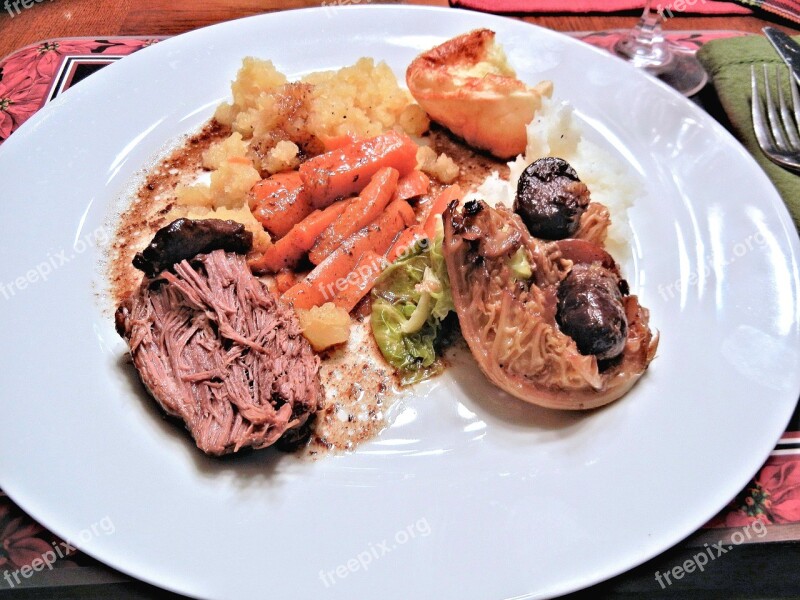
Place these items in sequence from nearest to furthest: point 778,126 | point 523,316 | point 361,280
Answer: point 523,316 < point 361,280 < point 778,126

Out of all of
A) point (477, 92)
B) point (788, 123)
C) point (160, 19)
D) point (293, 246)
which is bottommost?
point (788, 123)

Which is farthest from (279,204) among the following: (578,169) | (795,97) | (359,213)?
(795,97)

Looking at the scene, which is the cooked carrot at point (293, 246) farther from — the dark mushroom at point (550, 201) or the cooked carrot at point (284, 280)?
the dark mushroom at point (550, 201)

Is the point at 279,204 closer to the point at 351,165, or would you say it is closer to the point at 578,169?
the point at 351,165

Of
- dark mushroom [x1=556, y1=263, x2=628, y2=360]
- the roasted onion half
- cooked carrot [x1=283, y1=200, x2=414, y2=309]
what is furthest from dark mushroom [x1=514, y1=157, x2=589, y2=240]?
cooked carrot [x1=283, y1=200, x2=414, y2=309]

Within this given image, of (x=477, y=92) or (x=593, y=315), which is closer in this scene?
(x=593, y=315)

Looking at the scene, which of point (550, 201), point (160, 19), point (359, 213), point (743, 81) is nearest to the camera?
point (550, 201)

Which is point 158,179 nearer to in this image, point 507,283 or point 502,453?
point 507,283
